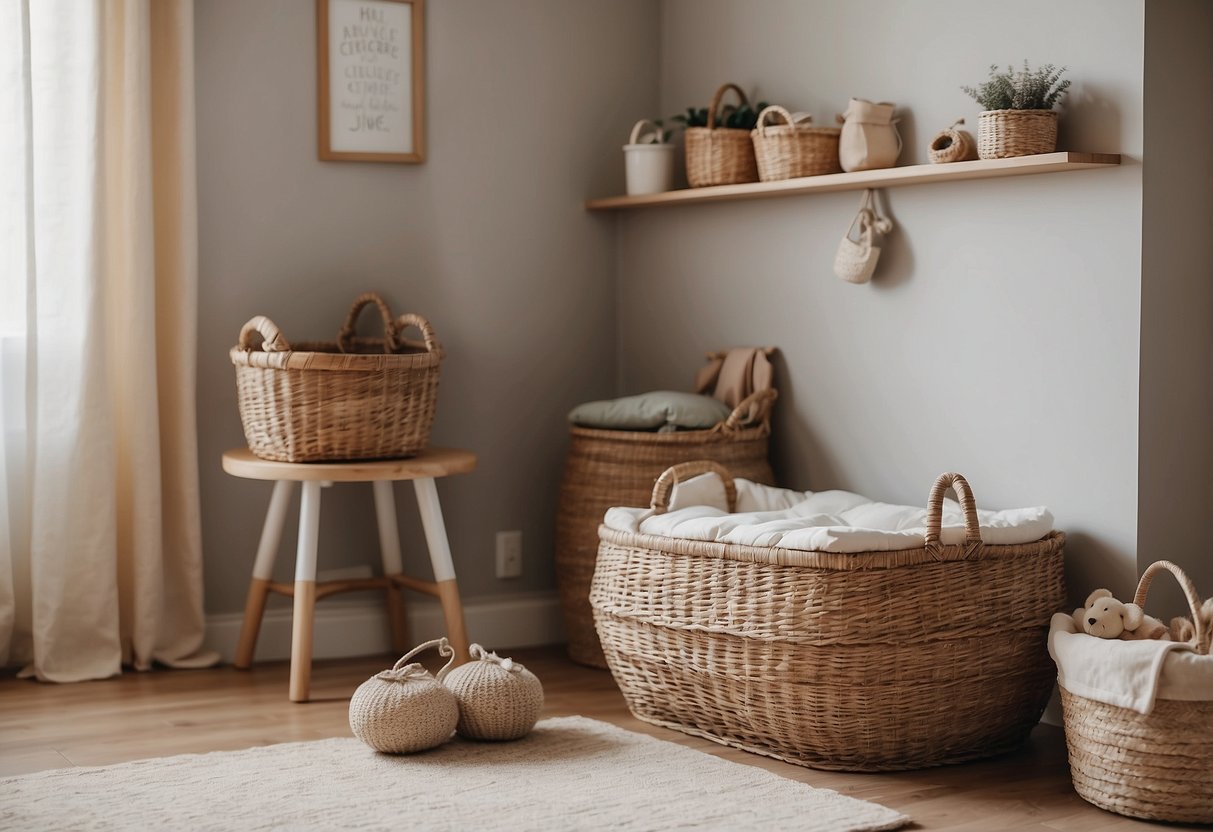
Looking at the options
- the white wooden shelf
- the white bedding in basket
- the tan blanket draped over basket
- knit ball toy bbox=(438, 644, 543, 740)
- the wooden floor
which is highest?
the white wooden shelf

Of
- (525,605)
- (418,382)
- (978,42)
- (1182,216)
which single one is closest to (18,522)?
(418,382)

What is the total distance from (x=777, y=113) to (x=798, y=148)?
0.16m

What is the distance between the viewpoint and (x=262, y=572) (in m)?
3.09

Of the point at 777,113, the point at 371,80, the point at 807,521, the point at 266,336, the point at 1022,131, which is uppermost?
the point at 371,80

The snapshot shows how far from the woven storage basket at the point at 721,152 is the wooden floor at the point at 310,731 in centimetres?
113

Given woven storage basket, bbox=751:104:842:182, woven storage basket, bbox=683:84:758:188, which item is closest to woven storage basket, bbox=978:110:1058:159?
woven storage basket, bbox=751:104:842:182

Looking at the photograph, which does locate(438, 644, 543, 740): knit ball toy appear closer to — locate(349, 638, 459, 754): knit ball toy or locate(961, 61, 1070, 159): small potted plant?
locate(349, 638, 459, 754): knit ball toy

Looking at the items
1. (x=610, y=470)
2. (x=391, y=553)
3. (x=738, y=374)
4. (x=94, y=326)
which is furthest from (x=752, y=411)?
(x=94, y=326)

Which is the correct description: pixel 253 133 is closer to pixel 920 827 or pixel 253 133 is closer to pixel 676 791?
pixel 676 791

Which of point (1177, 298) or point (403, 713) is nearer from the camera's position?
point (403, 713)

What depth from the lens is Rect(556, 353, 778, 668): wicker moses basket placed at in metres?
3.08

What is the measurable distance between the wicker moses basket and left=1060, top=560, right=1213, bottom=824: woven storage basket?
41.6 inches

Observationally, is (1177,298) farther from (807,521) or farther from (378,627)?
(378,627)

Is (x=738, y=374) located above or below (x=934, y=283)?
below
